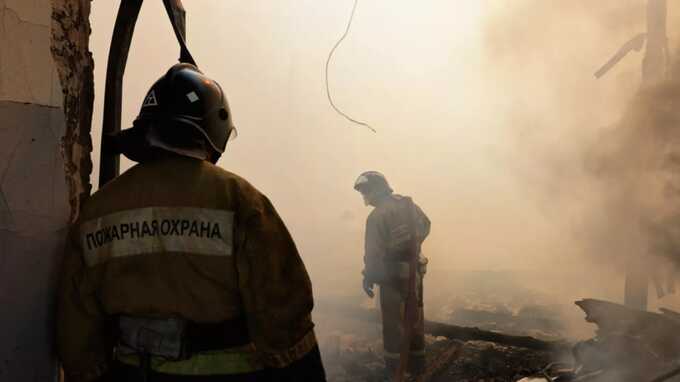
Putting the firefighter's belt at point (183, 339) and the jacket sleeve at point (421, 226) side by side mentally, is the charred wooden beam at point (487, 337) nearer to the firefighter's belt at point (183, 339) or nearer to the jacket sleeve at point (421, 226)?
the jacket sleeve at point (421, 226)

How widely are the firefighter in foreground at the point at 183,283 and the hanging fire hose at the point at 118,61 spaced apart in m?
0.49

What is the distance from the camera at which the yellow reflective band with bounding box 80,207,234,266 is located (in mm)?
1501

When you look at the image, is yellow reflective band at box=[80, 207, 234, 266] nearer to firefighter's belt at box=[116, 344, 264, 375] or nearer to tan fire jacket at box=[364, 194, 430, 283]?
firefighter's belt at box=[116, 344, 264, 375]

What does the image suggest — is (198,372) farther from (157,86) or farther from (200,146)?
(157,86)

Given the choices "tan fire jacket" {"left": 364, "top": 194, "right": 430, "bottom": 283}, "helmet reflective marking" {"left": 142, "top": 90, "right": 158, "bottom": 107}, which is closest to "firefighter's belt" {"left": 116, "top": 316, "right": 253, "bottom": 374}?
"helmet reflective marking" {"left": 142, "top": 90, "right": 158, "bottom": 107}


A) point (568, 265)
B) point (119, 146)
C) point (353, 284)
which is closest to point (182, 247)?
point (119, 146)

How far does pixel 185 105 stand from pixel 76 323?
2.47 ft

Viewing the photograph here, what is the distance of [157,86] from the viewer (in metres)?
1.75

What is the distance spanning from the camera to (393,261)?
19.4 ft

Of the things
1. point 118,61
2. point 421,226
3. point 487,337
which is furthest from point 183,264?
point 487,337

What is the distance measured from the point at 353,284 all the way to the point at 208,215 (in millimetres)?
13496

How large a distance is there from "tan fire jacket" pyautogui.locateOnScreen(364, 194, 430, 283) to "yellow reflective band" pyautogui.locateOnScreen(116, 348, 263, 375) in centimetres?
437

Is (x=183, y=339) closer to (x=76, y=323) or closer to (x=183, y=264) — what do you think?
(x=183, y=264)

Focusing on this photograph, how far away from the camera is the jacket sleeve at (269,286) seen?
1.49 m
